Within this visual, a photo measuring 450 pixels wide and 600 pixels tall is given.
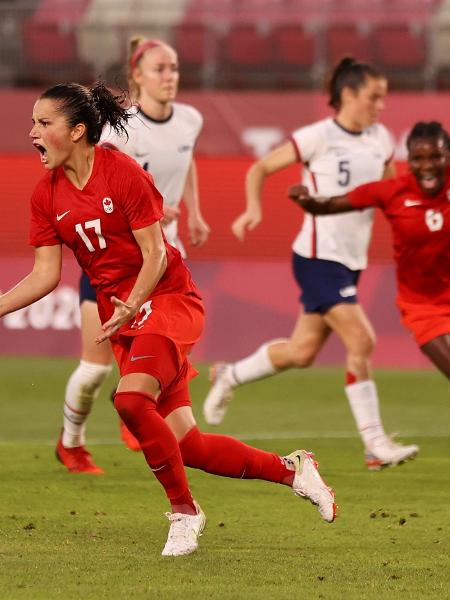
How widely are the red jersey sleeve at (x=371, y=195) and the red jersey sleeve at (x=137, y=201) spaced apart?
91.4 inches

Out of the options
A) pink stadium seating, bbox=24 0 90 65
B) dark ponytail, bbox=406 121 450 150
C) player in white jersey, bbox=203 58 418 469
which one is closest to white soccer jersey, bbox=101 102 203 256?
player in white jersey, bbox=203 58 418 469

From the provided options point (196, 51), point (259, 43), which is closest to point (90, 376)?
point (196, 51)

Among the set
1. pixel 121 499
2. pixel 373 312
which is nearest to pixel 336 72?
pixel 121 499

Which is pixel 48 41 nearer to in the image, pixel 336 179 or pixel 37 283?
pixel 336 179

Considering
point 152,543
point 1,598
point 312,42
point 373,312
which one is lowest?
point 373,312

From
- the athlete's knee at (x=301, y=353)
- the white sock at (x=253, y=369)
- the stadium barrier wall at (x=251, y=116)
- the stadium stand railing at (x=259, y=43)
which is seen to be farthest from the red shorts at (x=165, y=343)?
the stadium stand railing at (x=259, y=43)

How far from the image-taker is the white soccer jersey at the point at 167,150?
27.6 feet

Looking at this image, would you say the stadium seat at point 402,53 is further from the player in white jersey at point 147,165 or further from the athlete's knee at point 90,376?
the athlete's knee at point 90,376

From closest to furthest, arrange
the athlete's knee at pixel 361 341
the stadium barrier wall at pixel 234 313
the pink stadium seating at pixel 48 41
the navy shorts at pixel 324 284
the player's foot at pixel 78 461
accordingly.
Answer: the player's foot at pixel 78 461, the athlete's knee at pixel 361 341, the navy shorts at pixel 324 284, the stadium barrier wall at pixel 234 313, the pink stadium seating at pixel 48 41

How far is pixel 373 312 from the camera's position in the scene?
44.9 ft

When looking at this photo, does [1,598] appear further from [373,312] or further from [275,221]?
[275,221]

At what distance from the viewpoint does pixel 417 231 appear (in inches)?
305

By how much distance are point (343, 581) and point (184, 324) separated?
49.5 inches

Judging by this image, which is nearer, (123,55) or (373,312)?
(373,312)
